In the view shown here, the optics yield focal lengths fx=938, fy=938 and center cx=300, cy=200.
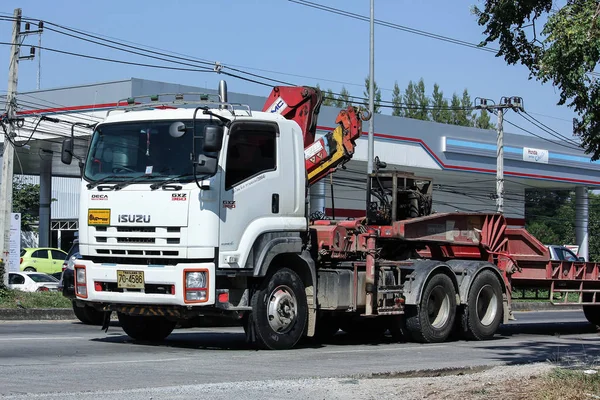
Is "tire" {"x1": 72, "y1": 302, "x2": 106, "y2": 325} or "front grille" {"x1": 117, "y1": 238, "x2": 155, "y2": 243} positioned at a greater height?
"front grille" {"x1": 117, "y1": 238, "x2": 155, "y2": 243}

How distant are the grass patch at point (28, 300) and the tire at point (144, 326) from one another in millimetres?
7361

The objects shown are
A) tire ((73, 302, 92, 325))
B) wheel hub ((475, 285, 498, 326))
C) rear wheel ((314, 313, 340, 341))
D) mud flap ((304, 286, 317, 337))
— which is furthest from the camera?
tire ((73, 302, 92, 325))

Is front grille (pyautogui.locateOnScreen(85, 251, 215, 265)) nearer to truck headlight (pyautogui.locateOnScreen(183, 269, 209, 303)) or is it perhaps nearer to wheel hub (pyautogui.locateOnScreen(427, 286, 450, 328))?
truck headlight (pyautogui.locateOnScreen(183, 269, 209, 303))

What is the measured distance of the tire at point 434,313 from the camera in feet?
50.1

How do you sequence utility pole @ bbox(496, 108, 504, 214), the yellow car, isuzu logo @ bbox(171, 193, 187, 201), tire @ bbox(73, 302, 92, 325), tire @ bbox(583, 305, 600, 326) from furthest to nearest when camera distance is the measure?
the yellow car, utility pole @ bbox(496, 108, 504, 214), tire @ bbox(583, 305, 600, 326), tire @ bbox(73, 302, 92, 325), isuzu logo @ bbox(171, 193, 187, 201)

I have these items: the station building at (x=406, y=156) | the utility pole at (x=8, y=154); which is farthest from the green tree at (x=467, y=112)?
the utility pole at (x=8, y=154)

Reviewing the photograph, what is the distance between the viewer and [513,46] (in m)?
11.0

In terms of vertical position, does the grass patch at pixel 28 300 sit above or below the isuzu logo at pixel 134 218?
below

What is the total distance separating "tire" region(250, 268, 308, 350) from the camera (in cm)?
1284

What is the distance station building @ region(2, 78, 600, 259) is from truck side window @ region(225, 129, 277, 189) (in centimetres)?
1620

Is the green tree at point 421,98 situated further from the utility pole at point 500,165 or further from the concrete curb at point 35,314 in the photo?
the concrete curb at point 35,314

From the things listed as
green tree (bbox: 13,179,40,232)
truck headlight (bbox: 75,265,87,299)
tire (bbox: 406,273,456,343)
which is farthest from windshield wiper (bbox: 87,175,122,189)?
green tree (bbox: 13,179,40,232)

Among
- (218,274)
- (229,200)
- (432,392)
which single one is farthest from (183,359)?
(432,392)

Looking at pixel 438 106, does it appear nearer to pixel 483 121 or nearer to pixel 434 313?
pixel 483 121
